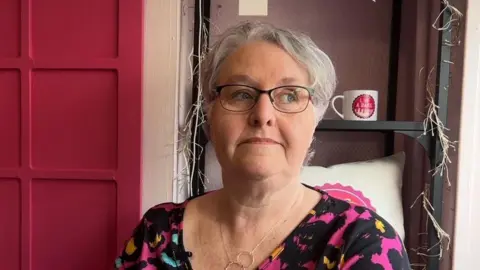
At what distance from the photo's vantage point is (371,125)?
4.18 feet

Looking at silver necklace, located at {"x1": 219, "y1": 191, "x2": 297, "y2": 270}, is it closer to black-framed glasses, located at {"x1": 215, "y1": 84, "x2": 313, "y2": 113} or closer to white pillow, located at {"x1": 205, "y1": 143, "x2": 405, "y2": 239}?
black-framed glasses, located at {"x1": 215, "y1": 84, "x2": 313, "y2": 113}

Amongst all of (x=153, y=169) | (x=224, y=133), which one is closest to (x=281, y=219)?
(x=224, y=133)

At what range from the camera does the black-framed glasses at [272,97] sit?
969 millimetres

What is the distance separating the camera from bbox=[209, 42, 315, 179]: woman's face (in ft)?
3.12

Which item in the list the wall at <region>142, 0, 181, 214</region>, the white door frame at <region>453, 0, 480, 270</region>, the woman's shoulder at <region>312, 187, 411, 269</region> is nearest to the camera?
the woman's shoulder at <region>312, 187, 411, 269</region>

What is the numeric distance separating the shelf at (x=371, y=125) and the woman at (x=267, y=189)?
22cm

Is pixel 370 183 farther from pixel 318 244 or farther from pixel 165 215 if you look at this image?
pixel 165 215

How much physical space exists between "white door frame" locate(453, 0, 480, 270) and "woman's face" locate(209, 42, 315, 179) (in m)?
0.47

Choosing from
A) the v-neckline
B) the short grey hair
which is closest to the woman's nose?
the short grey hair

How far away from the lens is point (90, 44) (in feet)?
4.35

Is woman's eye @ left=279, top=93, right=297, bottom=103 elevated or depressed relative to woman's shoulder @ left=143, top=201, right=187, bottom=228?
elevated

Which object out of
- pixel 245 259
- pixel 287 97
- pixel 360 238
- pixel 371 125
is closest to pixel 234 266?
pixel 245 259

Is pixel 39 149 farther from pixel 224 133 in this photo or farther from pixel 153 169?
pixel 224 133

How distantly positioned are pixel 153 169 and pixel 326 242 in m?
0.56
